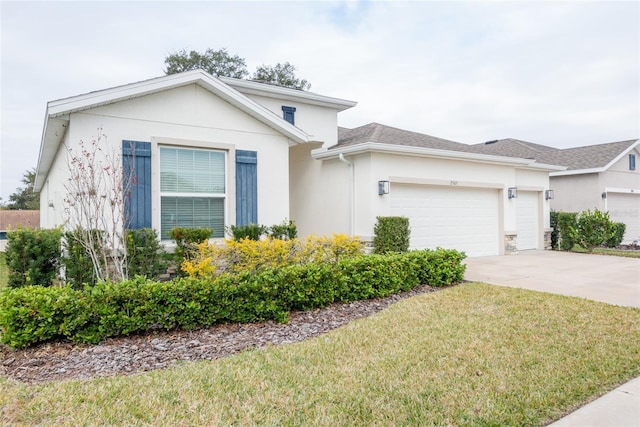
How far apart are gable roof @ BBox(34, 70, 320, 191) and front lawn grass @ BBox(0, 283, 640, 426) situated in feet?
16.7

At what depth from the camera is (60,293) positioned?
4.81 metres

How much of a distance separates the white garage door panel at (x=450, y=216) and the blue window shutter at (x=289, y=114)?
13.8 feet

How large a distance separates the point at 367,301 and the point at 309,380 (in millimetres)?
3092

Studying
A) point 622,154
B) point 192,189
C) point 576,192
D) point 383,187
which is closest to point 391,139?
point 383,187

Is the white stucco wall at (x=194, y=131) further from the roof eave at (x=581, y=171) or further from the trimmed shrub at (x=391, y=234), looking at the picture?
the roof eave at (x=581, y=171)

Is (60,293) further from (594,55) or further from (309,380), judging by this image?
(594,55)

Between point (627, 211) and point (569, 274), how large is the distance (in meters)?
13.5

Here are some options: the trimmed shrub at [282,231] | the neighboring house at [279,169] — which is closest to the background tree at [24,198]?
the neighboring house at [279,169]

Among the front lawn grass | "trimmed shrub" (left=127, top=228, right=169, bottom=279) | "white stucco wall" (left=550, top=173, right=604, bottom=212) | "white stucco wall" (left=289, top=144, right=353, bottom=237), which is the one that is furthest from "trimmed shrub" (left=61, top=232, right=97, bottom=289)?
"white stucco wall" (left=550, top=173, right=604, bottom=212)

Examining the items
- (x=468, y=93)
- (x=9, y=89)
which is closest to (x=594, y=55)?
(x=468, y=93)

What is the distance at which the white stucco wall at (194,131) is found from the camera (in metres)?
7.45

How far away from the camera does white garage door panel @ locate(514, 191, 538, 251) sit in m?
14.5

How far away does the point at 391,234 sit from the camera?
10.1 meters

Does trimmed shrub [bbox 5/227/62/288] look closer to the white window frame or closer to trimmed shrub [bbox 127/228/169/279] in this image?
trimmed shrub [bbox 127/228/169/279]
